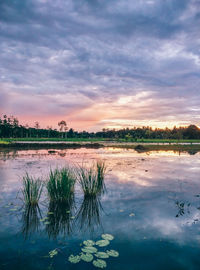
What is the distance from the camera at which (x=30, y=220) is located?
263 inches

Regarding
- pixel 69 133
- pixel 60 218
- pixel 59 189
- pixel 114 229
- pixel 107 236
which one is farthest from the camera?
pixel 69 133

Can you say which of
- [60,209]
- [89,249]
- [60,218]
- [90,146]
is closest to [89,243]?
[89,249]

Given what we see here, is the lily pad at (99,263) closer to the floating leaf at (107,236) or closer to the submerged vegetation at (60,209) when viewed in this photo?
Result: the floating leaf at (107,236)

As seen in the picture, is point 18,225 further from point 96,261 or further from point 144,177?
point 144,177

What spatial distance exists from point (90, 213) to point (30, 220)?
6.66ft

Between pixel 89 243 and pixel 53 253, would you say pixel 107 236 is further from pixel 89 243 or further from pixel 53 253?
pixel 53 253

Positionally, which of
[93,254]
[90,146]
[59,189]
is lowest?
[93,254]

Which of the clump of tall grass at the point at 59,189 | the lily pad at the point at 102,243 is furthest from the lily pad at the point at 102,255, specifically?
the clump of tall grass at the point at 59,189

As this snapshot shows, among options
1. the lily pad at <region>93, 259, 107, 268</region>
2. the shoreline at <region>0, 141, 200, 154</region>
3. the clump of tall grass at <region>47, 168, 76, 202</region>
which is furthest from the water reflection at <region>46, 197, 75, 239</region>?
the shoreline at <region>0, 141, 200, 154</region>

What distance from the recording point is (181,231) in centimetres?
603

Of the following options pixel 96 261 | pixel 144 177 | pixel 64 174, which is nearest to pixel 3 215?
pixel 64 174

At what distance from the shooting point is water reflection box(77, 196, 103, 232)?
6.43m

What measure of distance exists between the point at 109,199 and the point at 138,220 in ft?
7.81

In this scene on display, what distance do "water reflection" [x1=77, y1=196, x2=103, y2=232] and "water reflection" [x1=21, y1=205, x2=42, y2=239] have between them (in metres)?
1.33
